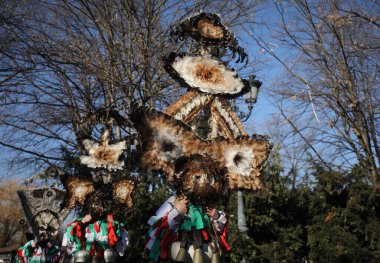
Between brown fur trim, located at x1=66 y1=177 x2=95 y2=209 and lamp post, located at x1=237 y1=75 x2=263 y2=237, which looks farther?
lamp post, located at x1=237 y1=75 x2=263 y2=237

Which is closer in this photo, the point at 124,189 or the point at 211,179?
the point at 211,179

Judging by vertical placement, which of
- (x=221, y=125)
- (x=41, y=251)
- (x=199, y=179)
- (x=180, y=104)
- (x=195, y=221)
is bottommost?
(x=41, y=251)

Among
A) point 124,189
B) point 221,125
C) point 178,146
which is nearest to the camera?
point 178,146

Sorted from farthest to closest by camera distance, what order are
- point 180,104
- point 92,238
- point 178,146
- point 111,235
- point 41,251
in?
→ point 41,251
point 111,235
point 92,238
point 180,104
point 178,146

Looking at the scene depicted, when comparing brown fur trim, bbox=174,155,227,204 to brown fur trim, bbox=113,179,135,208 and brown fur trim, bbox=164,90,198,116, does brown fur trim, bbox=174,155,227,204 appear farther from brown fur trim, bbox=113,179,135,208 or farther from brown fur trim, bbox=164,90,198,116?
brown fur trim, bbox=113,179,135,208

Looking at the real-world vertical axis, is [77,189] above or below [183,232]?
above

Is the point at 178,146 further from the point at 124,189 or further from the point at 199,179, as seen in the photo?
the point at 124,189

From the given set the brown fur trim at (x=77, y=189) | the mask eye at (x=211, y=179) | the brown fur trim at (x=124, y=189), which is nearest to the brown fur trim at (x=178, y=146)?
the mask eye at (x=211, y=179)

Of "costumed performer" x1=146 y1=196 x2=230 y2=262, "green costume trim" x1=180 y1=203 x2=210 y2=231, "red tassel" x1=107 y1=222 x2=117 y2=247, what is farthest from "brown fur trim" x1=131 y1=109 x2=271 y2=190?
"red tassel" x1=107 y1=222 x2=117 y2=247

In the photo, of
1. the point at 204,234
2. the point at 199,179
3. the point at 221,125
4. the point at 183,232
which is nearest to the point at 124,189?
the point at 183,232

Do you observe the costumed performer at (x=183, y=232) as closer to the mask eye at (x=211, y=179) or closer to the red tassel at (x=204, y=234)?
A: the red tassel at (x=204, y=234)

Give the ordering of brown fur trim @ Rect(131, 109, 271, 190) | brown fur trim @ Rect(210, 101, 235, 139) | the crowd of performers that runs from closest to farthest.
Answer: brown fur trim @ Rect(131, 109, 271, 190) → brown fur trim @ Rect(210, 101, 235, 139) → the crowd of performers

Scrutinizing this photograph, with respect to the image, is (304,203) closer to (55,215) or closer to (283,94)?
(283,94)

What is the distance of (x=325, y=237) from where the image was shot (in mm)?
10383
